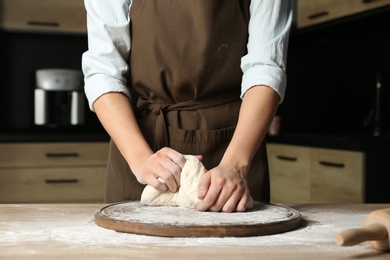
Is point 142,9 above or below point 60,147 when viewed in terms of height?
above

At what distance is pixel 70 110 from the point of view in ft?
10.7

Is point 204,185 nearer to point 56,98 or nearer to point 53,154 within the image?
point 53,154

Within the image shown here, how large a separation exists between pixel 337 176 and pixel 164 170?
1545 mm

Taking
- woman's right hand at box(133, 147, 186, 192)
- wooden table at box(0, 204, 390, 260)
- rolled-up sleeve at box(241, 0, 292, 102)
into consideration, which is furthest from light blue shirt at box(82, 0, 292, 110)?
wooden table at box(0, 204, 390, 260)

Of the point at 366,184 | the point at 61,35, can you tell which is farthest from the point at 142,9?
the point at 61,35

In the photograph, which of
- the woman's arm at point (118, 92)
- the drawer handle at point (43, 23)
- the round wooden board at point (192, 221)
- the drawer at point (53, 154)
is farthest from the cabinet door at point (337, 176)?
the drawer handle at point (43, 23)

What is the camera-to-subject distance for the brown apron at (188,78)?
1.34 meters

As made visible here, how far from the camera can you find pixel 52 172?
118 inches

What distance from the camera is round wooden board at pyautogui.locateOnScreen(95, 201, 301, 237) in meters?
0.86

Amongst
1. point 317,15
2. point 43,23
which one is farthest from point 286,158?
point 43,23

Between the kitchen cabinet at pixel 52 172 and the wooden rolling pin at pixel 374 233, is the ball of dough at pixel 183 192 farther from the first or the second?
the kitchen cabinet at pixel 52 172

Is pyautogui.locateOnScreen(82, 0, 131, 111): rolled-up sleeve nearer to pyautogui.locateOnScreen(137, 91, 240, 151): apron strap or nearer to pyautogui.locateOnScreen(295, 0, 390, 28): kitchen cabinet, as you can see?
pyautogui.locateOnScreen(137, 91, 240, 151): apron strap

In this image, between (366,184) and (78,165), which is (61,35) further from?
(366,184)

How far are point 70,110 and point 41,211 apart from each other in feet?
7.27
